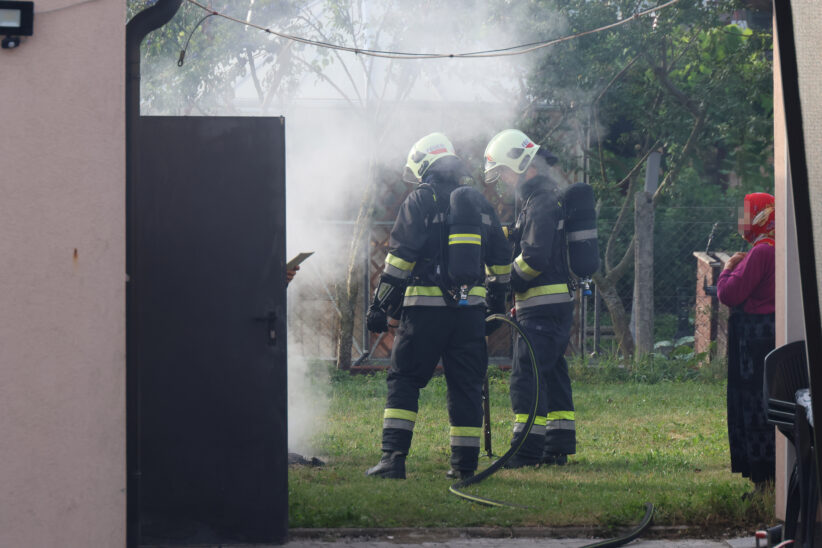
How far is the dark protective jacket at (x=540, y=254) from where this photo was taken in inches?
252

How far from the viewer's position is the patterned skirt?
203 inches

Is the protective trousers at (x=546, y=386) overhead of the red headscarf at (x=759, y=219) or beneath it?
beneath

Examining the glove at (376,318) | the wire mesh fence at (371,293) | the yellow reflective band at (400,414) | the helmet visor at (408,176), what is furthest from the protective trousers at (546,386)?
the wire mesh fence at (371,293)

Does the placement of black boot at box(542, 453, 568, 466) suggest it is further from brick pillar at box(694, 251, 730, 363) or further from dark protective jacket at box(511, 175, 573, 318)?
brick pillar at box(694, 251, 730, 363)

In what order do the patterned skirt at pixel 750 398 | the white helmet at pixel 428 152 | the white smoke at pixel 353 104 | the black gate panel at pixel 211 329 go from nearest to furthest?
the black gate panel at pixel 211 329, the patterned skirt at pixel 750 398, the white helmet at pixel 428 152, the white smoke at pixel 353 104

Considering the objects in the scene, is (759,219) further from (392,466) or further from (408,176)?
(392,466)

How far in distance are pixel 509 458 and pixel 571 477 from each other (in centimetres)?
38

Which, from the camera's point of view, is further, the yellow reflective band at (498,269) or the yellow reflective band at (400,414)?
the yellow reflective band at (498,269)

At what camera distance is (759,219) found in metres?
5.32

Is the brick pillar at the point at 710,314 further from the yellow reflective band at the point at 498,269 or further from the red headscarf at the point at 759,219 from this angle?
the red headscarf at the point at 759,219

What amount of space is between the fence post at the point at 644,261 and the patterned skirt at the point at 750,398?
19.9 feet

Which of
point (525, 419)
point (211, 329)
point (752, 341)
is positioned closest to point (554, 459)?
point (525, 419)

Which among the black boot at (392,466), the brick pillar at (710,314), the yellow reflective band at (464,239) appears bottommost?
the black boot at (392,466)

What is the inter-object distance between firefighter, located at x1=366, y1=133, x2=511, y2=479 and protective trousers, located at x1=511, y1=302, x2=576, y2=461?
39 cm
